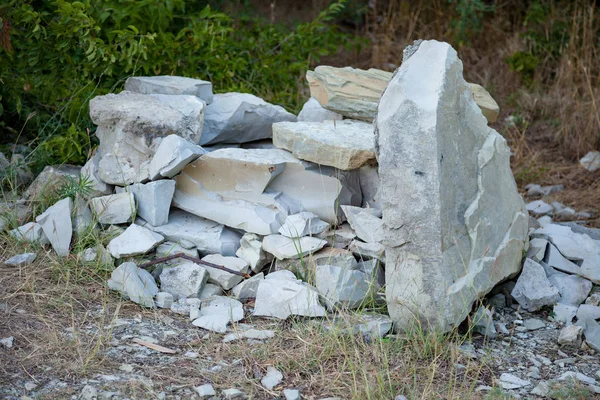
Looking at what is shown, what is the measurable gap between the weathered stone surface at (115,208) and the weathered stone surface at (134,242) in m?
0.12

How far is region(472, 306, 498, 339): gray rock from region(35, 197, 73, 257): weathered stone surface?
1.97m

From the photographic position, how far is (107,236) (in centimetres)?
374

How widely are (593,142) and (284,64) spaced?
2549 mm

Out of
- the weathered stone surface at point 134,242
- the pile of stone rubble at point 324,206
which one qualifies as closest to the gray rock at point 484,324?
the pile of stone rubble at point 324,206

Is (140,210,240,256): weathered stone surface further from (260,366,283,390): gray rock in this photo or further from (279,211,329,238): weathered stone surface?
(260,366,283,390): gray rock

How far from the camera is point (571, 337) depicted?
3.19 m

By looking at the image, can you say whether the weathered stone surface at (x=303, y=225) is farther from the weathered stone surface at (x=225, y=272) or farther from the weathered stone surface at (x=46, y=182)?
the weathered stone surface at (x=46, y=182)

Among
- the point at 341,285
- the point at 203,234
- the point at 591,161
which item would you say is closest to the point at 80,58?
the point at 203,234

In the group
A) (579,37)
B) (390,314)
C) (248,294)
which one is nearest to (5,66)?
(248,294)

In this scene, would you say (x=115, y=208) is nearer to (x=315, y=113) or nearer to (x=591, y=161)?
(x=315, y=113)

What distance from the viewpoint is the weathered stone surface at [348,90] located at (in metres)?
4.14

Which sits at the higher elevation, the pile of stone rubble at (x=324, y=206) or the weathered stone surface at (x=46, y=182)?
the pile of stone rubble at (x=324, y=206)

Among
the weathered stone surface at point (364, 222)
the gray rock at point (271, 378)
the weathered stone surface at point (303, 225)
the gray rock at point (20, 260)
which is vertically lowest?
the gray rock at point (20, 260)

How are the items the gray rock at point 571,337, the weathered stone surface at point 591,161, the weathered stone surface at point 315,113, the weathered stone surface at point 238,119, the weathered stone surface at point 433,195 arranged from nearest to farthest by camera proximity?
the weathered stone surface at point 433,195
the gray rock at point 571,337
the weathered stone surface at point 238,119
the weathered stone surface at point 315,113
the weathered stone surface at point 591,161
